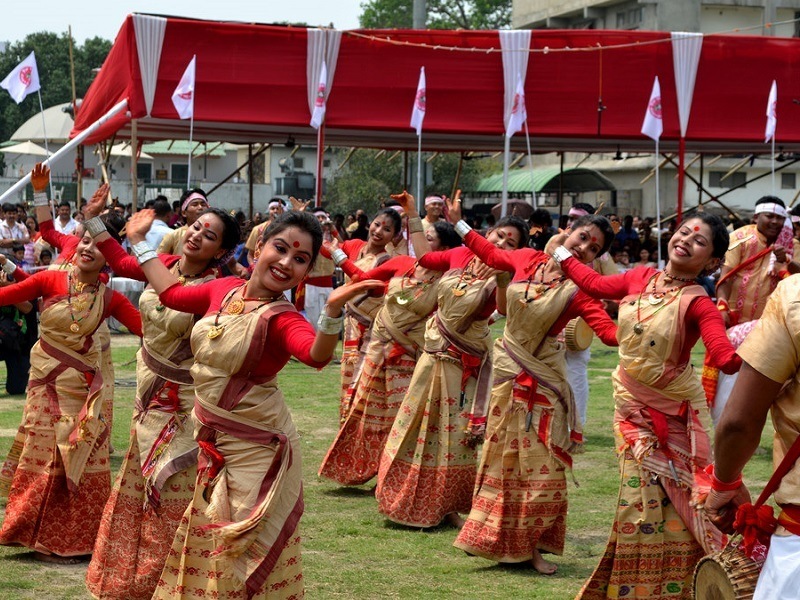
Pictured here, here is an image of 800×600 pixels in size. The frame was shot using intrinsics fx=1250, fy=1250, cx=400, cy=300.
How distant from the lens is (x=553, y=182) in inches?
1313

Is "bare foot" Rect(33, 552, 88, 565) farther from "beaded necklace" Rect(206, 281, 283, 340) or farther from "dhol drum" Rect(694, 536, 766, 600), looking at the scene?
"dhol drum" Rect(694, 536, 766, 600)

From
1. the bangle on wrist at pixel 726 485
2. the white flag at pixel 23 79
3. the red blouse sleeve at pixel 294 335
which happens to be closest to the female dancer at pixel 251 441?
the red blouse sleeve at pixel 294 335

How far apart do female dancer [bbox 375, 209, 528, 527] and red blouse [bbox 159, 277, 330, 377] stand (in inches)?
113

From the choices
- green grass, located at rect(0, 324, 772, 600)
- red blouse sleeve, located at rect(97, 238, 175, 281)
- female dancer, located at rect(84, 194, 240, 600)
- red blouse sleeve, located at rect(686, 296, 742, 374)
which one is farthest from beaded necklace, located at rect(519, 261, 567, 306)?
red blouse sleeve, located at rect(97, 238, 175, 281)

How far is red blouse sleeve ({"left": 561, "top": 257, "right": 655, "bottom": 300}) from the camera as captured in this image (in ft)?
19.7

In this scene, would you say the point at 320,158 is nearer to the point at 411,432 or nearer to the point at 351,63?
the point at 351,63

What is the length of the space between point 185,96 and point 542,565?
454 inches

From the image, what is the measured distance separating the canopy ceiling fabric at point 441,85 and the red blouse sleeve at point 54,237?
10839 mm

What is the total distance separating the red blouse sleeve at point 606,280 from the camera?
6.00 meters

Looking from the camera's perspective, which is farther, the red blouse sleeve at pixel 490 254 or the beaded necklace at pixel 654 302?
the red blouse sleeve at pixel 490 254

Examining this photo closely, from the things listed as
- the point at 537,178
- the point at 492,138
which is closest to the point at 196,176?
the point at 537,178

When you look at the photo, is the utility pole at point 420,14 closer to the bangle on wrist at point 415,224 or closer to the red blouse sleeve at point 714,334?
the bangle on wrist at point 415,224

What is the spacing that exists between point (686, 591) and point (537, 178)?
94.3 ft

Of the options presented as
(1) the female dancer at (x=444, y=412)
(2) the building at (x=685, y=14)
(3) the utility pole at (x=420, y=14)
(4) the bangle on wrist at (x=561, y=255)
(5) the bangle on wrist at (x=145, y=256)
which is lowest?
(1) the female dancer at (x=444, y=412)
